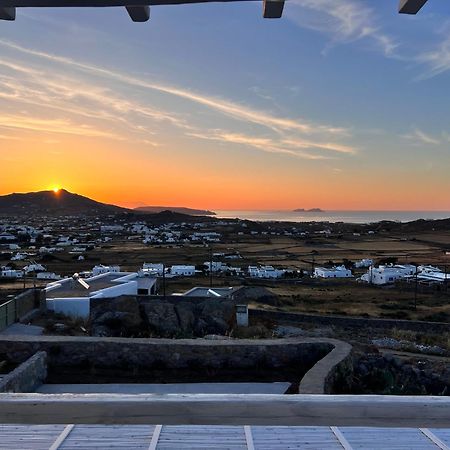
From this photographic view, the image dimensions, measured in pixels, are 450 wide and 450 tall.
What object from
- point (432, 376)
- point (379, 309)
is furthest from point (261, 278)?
point (432, 376)

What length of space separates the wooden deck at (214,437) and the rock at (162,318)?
897cm

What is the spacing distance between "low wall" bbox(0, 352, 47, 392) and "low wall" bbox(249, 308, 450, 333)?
51.2 feet

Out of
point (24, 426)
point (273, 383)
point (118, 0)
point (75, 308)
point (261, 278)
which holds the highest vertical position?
point (118, 0)

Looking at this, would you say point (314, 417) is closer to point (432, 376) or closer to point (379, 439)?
point (379, 439)

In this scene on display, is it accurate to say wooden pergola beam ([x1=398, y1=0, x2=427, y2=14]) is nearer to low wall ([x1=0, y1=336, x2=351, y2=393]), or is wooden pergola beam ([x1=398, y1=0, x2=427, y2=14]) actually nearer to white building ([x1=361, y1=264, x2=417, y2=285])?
low wall ([x1=0, y1=336, x2=351, y2=393])

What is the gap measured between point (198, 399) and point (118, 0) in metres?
1.99

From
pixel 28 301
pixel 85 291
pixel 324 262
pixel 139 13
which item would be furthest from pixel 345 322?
pixel 324 262

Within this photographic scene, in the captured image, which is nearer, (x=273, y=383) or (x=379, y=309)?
(x=273, y=383)

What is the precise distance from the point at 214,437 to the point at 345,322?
21.3 meters

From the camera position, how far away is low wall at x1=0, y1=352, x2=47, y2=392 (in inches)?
208

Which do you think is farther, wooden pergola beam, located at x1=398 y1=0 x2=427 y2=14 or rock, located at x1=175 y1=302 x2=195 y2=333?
rock, located at x1=175 y1=302 x2=195 y2=333

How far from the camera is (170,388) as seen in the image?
240 inches

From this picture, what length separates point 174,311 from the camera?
42.0 ft

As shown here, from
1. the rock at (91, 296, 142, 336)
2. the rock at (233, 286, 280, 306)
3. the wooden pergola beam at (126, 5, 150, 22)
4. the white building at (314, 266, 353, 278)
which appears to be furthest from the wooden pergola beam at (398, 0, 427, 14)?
the white building at (314, 266, 353, 278)
